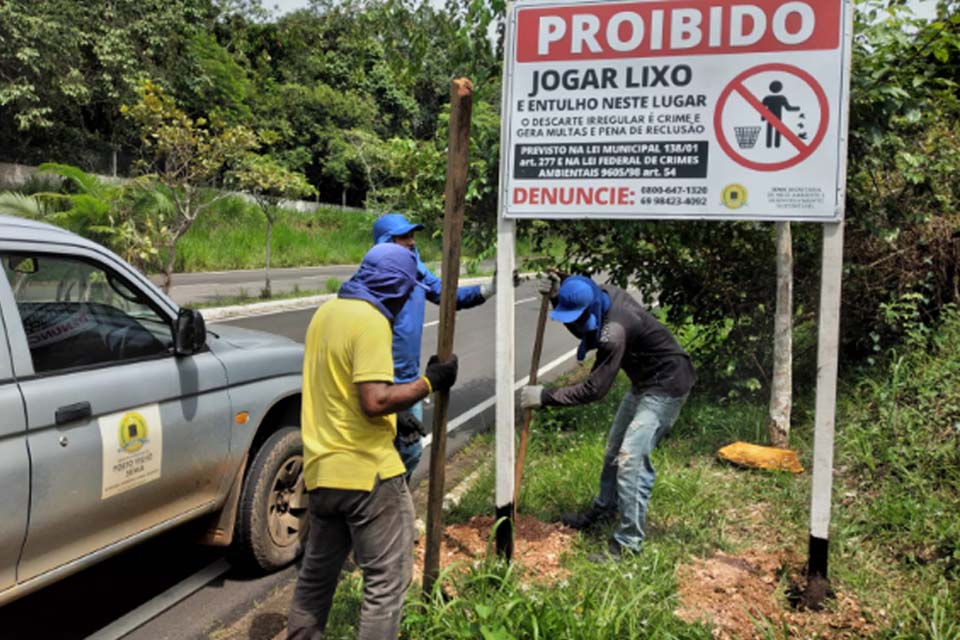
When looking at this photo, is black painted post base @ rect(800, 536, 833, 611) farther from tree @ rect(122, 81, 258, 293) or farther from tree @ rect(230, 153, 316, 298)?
tree @ rect(230, 153, 316, 298)

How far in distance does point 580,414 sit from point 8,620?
4510mm

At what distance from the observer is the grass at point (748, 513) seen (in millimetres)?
3137

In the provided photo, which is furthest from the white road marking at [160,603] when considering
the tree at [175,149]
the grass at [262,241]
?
the grass at [262,241]

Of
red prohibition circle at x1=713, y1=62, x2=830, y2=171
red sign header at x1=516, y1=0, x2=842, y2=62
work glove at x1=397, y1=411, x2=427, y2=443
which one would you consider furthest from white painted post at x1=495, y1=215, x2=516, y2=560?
red prohibition circle at x1=713, y1=62, x2=830, y2=171

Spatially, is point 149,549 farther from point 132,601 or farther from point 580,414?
point 580,414

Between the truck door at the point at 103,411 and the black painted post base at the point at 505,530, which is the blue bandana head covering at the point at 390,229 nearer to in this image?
the truck door at the point at 103,411

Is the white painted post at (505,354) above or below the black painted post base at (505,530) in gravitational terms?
above

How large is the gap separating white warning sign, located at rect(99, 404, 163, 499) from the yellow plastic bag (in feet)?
12.6

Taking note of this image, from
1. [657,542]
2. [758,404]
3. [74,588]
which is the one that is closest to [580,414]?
[758,404]

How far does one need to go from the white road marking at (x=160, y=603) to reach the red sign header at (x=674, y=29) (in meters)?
3.17

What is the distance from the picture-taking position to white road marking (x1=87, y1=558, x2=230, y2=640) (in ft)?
11.6

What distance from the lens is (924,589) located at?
354 centimetres

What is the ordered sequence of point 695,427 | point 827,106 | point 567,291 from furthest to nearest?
point 695,427, point 567,291, point 827,106

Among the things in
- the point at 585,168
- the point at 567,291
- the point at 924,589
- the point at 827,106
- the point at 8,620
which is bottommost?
the point at 8,620
